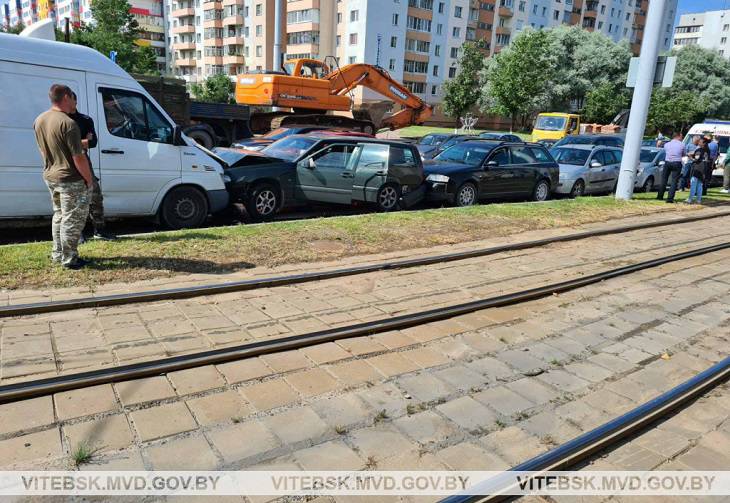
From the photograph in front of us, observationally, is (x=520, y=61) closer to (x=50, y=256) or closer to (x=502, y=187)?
(x=502, y=187)

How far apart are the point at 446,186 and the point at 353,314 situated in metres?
7.41

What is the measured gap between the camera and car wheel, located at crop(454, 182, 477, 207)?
1250 cm

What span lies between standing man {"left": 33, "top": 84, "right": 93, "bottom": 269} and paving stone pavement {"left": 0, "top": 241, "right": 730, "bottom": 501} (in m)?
2.68

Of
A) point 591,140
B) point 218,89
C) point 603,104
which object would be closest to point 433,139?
point 591,140

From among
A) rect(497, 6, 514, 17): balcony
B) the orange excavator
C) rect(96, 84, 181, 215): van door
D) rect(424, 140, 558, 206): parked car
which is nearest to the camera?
rect(96, 84, 181, 215): van door

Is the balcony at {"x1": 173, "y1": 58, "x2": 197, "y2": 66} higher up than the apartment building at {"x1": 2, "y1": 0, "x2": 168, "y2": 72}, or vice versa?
the apartment building at {"x1": 2, "y1": 0, "x2": 168, "y2": 72}

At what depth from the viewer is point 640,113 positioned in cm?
1420

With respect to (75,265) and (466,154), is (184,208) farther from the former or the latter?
(466,154)

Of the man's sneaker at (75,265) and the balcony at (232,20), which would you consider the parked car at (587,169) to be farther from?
the balcony at (232,20)

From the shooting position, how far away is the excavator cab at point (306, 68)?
2447 centimetres

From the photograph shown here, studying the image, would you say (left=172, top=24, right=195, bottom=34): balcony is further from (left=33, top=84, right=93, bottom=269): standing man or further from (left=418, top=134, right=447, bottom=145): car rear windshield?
(left=33, top=84, right=93, bottom=269): standing man

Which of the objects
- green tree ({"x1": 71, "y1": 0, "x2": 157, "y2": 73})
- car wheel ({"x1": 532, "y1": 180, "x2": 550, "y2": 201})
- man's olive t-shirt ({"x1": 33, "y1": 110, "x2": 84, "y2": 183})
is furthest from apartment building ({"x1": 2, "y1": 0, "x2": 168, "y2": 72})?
man's olive t-shirt ({"x1": 33, "y1": 110, "x2": 84, "y2": 183})

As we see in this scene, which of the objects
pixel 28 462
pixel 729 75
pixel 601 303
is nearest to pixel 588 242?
pixel 601 303

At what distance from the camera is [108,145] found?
766cm
